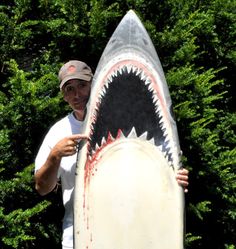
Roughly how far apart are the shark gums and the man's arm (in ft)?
0.59

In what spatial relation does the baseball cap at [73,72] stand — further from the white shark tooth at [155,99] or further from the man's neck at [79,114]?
the white shark tooth at [155,99]

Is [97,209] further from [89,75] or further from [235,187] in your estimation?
[235,187]

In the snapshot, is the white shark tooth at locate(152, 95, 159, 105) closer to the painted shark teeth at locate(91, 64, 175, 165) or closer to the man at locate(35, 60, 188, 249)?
the painted shark teeth at locate(91, 64, 175, 165)

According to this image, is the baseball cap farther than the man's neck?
No

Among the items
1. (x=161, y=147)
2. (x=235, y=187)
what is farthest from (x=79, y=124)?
(x=235, y=187)

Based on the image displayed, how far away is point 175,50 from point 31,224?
173 cm

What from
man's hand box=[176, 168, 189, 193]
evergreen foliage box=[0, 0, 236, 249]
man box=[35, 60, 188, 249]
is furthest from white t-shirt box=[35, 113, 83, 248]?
evergreen foliage box=[0, 0, 236, 249]

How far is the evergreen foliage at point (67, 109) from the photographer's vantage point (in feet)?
13.2

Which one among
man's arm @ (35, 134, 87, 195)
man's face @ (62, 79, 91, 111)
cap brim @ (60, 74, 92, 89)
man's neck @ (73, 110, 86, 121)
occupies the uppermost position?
cap brim @ (60, 74, 92, 89)

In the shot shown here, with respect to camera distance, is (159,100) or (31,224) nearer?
(159,100)

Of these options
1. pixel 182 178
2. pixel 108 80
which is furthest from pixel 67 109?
pixel 182 178

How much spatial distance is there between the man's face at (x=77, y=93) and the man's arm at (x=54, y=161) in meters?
0.23

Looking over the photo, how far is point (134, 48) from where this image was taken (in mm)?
3197

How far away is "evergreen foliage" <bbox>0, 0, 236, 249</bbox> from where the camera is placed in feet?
13.2
